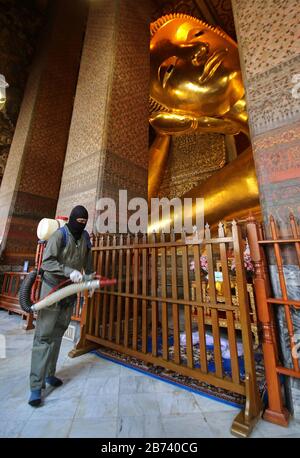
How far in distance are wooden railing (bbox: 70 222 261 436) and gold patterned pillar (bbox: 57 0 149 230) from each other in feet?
3.57

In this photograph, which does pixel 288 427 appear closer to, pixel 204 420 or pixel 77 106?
pixel 204 420

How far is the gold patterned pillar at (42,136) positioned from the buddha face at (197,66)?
2738mm

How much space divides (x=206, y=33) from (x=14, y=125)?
542cm

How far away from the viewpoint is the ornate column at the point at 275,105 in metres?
1.51

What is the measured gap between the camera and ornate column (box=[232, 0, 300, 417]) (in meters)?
1.51

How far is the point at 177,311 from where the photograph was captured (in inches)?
66.4

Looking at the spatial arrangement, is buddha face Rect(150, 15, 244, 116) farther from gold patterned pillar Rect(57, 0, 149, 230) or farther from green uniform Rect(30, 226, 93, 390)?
green uniform Rect(30, 226, 93, 390)

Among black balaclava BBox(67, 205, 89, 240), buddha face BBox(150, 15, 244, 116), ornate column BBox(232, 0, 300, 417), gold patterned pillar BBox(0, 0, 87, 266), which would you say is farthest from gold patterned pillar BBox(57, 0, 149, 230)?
ornate column BBox(232, 0, 300, 417)

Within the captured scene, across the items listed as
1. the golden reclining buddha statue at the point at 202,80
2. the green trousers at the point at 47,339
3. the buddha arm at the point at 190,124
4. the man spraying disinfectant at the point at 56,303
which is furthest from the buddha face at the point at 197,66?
the green trousers at the point at 47,339

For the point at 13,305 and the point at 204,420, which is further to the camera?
the point at 13,305

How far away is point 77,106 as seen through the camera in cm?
406

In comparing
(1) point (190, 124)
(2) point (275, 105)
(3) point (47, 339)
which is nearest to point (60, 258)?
(3) point (47, 339)

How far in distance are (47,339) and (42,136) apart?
5.26 meters
